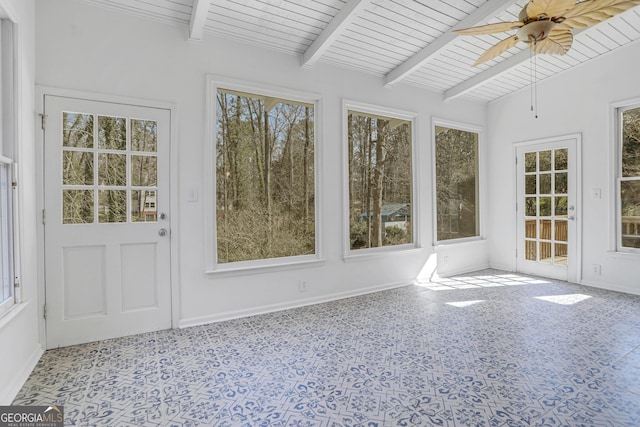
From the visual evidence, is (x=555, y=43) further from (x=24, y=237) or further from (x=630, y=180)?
(x=24, y=237)

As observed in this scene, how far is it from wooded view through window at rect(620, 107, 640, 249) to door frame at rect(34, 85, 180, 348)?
5239 millimetres

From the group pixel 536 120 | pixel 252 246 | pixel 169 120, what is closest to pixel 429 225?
pixel 536 120

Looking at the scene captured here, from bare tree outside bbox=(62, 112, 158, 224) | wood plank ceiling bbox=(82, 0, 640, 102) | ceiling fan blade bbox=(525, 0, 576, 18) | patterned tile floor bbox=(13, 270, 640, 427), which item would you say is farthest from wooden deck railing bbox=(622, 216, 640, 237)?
bare tree outside bbox=(62, 112, 158, 224)

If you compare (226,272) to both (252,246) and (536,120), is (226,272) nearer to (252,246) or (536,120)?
(252,246)

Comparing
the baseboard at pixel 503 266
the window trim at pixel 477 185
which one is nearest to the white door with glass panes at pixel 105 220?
the window trim at pixel 477 185

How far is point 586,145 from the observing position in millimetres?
4602

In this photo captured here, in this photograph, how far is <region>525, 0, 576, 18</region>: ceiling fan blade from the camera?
2307mm

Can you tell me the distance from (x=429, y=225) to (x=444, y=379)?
301 centimetres

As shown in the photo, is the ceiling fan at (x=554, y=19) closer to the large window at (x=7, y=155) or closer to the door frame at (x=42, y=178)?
the door frame at (x=42, y=178)

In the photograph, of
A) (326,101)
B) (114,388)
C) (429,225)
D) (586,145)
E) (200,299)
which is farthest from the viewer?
(429,225)

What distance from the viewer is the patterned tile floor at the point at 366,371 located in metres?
1.91

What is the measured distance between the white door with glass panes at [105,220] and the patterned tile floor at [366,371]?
242 millimetres

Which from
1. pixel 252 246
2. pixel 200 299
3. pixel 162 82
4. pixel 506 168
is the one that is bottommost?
pixel 200 299

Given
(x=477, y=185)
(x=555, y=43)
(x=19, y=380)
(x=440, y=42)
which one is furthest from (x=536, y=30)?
(x=19, y=380)
